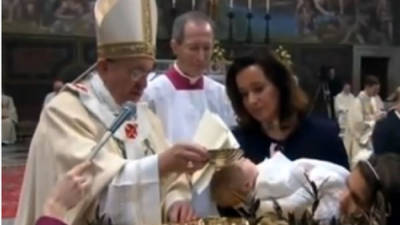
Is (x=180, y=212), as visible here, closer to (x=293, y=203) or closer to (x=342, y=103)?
(x=293, y=203)

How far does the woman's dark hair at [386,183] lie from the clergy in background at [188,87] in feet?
6.13

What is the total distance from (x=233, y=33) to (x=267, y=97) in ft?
47.6

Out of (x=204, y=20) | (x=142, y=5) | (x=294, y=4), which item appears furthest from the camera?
(x=294, y=4)

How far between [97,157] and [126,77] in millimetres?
229

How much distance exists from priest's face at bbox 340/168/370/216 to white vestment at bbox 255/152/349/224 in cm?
13

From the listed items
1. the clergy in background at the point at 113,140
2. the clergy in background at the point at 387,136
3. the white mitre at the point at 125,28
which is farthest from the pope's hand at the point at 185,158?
the clergy in background at the point at 387,136

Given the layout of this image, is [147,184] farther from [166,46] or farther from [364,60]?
[364,60]

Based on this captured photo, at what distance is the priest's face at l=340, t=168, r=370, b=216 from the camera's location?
154 centimetres

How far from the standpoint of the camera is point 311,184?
1.70 meters

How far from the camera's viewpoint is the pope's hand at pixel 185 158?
1.78 m

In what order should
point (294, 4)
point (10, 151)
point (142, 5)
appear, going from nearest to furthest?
point (142, 5) → point (10, 151) → point (294, 4)

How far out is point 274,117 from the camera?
7.54 ft

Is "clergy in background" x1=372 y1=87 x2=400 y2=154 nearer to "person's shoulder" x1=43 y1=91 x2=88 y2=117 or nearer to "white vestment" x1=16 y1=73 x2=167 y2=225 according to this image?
"white vestment" x1=16 y1=73 x2=167 y2=225

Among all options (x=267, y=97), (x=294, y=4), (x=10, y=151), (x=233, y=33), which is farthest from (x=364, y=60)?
(x=267, y=97)
